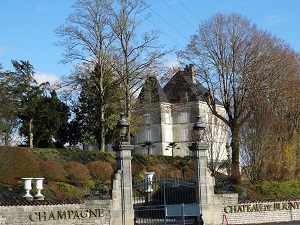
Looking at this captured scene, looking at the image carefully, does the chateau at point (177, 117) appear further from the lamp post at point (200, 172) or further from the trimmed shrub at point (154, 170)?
the lamp post at point (200, 172)

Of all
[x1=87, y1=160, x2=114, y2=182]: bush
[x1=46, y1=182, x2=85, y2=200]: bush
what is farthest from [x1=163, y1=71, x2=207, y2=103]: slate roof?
[x1=46, y1=182, x2=85, y2=200]: bush

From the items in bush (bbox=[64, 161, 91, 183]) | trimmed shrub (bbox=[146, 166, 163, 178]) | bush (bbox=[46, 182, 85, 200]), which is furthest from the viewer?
trimmed shrub (bbox=[146, 166, 163, 178])

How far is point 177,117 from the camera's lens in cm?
7562

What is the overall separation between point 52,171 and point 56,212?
430 inches

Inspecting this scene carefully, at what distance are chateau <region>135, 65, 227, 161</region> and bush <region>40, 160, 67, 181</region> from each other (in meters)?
8.81

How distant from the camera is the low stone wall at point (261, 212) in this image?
23250 millimetres

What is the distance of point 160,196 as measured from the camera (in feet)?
84.6

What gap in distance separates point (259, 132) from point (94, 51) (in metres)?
15.7

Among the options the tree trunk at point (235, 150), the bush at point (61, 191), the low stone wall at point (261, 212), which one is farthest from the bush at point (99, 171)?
the low stone wall at point (261, 212)

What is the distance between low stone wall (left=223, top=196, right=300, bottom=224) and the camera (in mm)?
23250

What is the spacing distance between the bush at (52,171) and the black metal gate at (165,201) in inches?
218

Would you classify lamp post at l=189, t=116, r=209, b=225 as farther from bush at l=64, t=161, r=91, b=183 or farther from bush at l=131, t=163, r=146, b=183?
bush at l=131, t=163, r=146, b=183

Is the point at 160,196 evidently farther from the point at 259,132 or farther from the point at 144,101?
the point at 144,101

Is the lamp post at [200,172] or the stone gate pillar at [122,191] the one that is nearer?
the stone gate pillar at [122,191]
